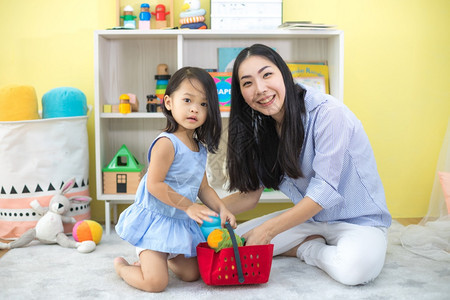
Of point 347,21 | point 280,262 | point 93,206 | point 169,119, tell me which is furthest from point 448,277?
point 93,206

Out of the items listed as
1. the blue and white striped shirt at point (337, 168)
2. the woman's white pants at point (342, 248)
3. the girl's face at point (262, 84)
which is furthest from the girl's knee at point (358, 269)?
the girl's face at point (262, 84)

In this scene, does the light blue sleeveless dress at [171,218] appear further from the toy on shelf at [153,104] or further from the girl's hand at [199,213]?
the toy on shelf at [153,104]

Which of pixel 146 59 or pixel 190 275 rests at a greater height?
pixel 146 59

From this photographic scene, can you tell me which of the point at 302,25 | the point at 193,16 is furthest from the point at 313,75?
the point at 193,16

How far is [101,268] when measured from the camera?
1.84 metres

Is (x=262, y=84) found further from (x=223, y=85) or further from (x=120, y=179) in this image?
(x=120, y=179)

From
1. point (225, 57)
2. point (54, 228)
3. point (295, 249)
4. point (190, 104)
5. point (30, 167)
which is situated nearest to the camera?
point (190, 104)

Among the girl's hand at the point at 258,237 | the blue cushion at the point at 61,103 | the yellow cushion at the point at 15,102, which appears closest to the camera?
the girl's hand at the point at 258,237

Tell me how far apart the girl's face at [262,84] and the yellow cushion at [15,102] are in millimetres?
1113

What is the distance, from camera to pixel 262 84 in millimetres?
1644

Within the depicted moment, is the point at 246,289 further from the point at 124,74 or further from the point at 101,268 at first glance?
the point at 124,74

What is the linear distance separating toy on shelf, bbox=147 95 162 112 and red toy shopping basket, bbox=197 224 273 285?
1.03m

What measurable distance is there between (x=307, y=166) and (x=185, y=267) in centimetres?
53

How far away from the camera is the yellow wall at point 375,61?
2.62 meters
